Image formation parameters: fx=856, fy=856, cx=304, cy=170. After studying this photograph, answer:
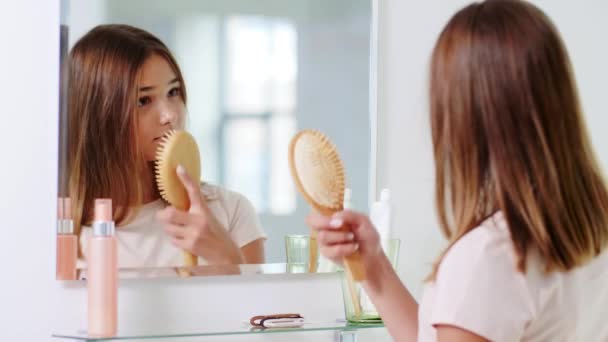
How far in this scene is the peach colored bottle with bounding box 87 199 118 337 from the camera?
118 centimetres

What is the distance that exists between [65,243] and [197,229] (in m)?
0.20

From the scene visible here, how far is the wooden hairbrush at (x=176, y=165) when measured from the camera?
4.20 feet

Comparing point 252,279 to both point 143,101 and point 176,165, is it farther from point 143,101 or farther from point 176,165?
point 143,101

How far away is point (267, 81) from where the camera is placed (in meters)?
1.39

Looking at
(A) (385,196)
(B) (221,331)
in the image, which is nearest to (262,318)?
(B) (221,331)

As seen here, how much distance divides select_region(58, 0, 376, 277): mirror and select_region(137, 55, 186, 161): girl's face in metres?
0.02

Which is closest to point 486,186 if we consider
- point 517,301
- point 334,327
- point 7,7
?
point 517,301

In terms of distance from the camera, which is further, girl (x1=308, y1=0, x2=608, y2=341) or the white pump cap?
the white pump cap

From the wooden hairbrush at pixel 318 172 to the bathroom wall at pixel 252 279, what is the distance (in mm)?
224

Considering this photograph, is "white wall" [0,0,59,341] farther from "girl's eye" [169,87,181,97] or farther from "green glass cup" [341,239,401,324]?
"green glass cup" [341,239,401,324]

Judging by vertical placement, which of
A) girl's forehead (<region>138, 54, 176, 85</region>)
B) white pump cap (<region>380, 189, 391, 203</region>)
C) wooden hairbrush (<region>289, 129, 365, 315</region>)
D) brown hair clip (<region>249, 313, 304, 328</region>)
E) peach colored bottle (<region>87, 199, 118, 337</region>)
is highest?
girl's forehead (<region>138, 54, 176, 85</region>)

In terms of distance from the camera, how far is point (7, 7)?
1244 mm

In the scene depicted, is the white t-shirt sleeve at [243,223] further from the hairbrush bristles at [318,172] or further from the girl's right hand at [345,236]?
the girl's right hand at [345,236]

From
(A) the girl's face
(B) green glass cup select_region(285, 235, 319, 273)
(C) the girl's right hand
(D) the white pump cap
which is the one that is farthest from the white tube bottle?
(A) the girl's face
